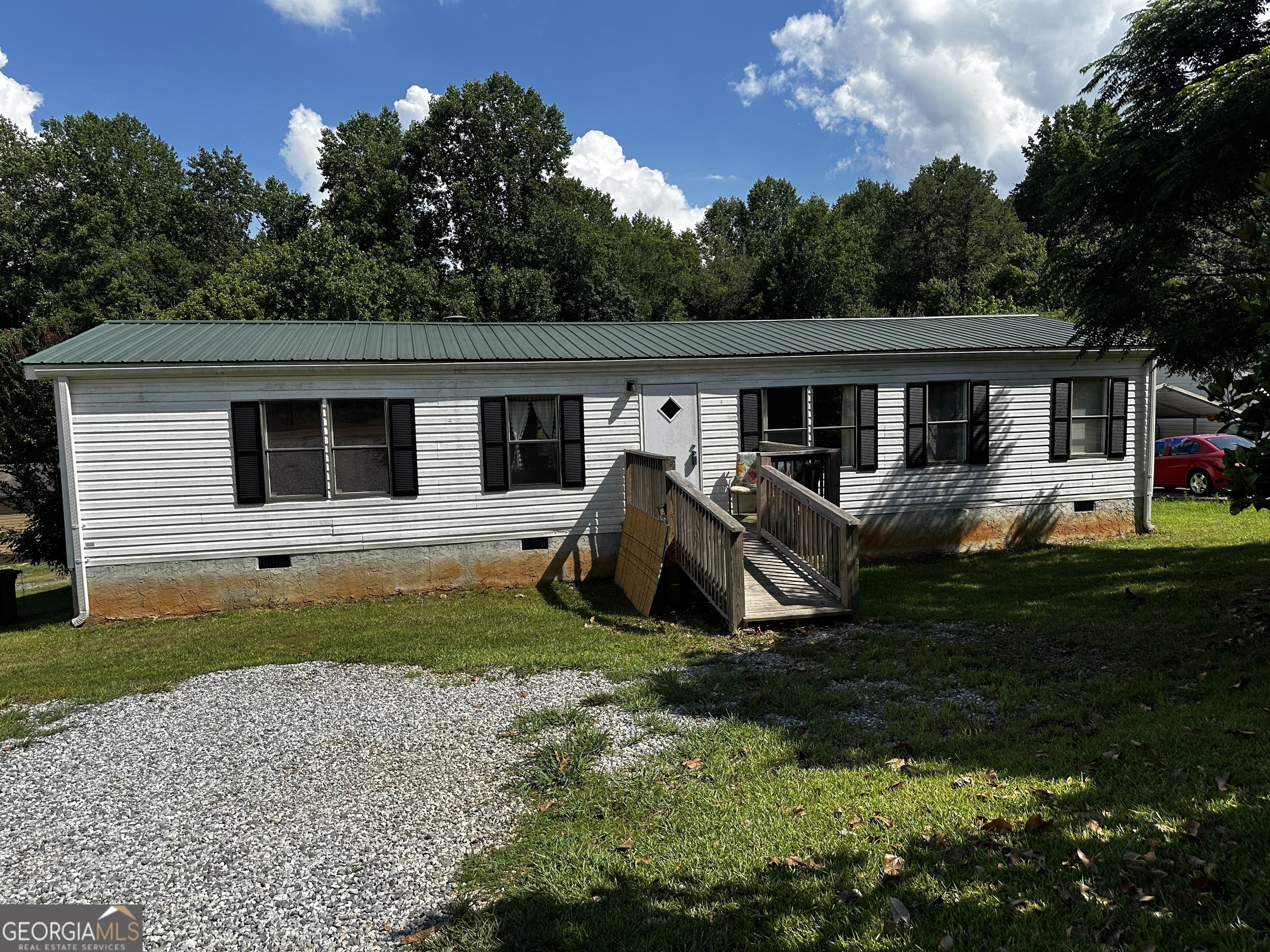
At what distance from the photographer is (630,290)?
115 ft

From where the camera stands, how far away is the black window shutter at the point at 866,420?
1195 centimetres

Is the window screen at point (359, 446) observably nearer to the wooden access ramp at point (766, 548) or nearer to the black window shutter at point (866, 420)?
the wooden access ramp at point (766, 548)

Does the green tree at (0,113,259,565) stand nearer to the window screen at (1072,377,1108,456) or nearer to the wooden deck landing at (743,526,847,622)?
the wooden deck landing at (743,526,847,622)

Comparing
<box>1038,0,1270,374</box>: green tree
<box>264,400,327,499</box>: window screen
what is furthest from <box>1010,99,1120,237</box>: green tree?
<box>264,400,327,499</box>: window screen

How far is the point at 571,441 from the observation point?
11.0m

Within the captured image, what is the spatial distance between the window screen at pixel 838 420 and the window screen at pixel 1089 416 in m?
4.04

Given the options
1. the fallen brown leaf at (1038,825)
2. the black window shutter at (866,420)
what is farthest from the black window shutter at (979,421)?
the fallen brown leaf at (1038,825)

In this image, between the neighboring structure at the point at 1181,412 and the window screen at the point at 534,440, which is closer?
the window screen at the point at 534,440

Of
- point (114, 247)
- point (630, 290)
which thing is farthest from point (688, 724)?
point (114, 247)

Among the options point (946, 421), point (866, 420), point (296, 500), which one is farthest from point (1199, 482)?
point (296, 500)

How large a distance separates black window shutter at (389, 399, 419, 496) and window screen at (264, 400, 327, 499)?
2.89 ft

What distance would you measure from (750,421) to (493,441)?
3866mm

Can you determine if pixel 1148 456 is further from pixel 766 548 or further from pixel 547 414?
pixel 547 414

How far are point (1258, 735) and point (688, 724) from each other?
3.36 metres
